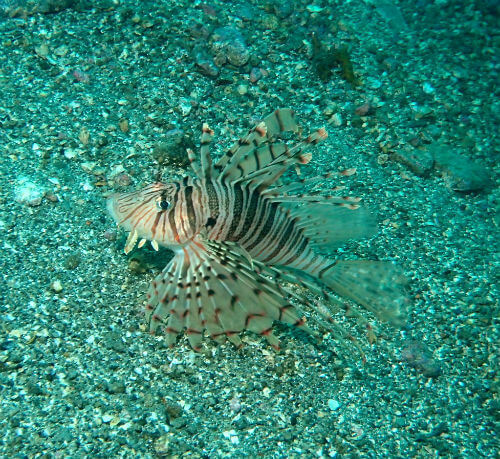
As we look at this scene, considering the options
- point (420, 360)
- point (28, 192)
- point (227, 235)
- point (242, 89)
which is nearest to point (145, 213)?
point (227, 235)

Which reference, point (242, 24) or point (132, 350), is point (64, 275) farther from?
point (242, 24)

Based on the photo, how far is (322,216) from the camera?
4.00 meters

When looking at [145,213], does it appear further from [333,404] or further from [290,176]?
[290,176]

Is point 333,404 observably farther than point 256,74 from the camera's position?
No

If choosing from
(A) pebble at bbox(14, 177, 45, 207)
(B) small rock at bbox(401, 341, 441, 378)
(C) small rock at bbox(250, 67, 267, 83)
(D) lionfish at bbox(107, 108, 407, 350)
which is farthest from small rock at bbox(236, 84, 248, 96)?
(B) small rock at bbox(401, 341, 441, 378)

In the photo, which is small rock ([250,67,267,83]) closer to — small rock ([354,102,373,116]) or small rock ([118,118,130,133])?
small rock ([354,102,373,116])

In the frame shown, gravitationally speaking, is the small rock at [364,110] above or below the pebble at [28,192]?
above

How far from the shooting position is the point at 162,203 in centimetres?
337

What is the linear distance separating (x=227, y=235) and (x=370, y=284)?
4.57ft

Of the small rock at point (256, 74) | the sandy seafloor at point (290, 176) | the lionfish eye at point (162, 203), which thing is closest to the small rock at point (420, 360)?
the sandy seafloor at point (290, 176)

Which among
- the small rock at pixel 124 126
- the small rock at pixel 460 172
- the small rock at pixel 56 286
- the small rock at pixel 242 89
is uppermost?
the small rock at pixel 460 172

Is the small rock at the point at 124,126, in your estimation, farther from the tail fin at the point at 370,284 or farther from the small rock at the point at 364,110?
the small rock at the point at 364,110

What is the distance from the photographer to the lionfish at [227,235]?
331 centimetres

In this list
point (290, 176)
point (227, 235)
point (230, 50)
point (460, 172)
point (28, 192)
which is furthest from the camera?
point (230, 50)
